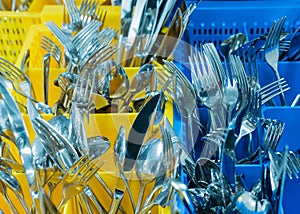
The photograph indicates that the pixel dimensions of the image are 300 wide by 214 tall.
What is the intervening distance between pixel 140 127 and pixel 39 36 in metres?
0.36

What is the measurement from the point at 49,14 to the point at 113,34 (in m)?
0.20

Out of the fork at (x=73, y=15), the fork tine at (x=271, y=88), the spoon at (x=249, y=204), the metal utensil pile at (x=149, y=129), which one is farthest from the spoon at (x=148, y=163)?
the fork at (x=73, y=15)

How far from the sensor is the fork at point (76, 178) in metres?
0.61

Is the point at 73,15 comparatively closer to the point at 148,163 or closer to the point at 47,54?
the point at 47,54

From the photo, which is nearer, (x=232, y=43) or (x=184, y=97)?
(x=184, y=97)

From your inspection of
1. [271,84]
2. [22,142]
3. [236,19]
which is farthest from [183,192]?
[236,19]

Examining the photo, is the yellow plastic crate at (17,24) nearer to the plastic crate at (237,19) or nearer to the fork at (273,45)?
the plastic crate at (237,19)

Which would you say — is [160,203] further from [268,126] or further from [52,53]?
[52,53]

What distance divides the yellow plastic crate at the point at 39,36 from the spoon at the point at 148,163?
33cm

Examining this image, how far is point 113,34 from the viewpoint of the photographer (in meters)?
0.86

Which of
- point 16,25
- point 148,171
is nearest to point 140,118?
point 148,171

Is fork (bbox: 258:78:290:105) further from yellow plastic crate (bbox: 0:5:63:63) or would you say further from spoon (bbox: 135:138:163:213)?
yellow plastic crate (bbox: 0:5:63:63)

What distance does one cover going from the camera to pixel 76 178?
0.62 metres

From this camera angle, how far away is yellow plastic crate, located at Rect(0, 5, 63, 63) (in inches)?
39.2
